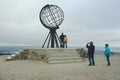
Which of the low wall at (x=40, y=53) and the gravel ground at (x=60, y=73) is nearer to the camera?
the gravel ground at (x=60, y=73)

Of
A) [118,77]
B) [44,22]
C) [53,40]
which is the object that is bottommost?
[118,77]

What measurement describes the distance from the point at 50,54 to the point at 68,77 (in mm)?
8611

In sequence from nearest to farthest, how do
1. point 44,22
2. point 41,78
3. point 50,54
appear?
point 41,78 → point 50,54 → point 44,22

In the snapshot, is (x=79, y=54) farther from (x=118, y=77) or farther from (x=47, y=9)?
(x=118, y=77)

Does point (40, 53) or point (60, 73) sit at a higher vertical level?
point (40, 53)

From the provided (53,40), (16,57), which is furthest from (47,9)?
(16,57)

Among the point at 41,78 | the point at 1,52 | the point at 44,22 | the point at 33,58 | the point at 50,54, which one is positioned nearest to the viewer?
the point at 41,78

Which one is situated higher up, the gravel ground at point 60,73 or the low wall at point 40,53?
the low wall at point 40,53

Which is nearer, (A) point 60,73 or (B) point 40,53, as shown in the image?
(A) point 60,73

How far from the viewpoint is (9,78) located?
11.4 meters

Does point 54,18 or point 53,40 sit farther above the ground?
point 54,18

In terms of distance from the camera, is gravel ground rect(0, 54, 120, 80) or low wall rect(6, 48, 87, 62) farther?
low wall rect(6, 48, 87, 62)

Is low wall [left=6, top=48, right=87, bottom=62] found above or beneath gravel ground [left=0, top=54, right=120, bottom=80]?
above

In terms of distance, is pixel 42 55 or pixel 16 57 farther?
pixel 16 57
